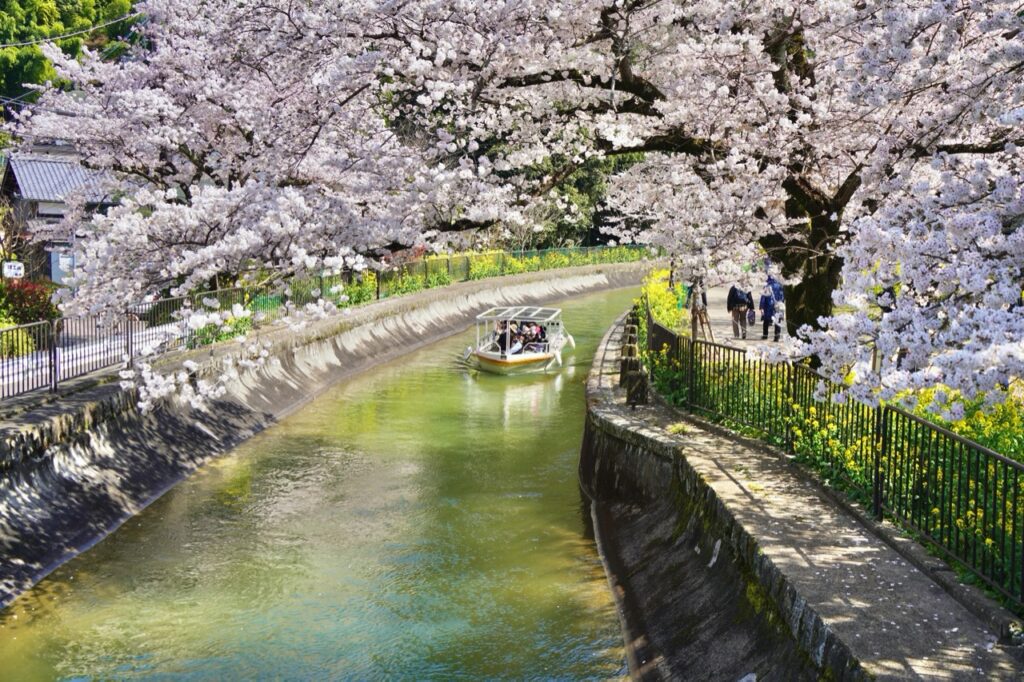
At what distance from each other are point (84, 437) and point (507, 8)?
9.42 metres

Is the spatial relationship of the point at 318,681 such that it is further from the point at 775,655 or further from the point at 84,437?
the point at 84,437

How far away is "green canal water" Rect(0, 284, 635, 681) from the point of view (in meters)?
12.2

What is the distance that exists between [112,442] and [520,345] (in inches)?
680

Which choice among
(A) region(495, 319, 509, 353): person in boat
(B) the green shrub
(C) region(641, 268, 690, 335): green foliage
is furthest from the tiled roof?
(C) region(641, 268, 690, 335): green foliage

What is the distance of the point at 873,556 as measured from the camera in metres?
9.84

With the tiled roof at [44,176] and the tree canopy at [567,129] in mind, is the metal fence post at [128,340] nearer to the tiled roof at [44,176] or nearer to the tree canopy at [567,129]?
the tree canopy at [567,129]

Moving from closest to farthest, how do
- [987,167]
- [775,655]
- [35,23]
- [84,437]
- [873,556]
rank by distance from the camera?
[987,167] → [775,655] → [873,556] → [84,437] → [35,23]

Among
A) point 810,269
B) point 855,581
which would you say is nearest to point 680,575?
point 855,581

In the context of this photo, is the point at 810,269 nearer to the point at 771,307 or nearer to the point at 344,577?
the point at 344,577

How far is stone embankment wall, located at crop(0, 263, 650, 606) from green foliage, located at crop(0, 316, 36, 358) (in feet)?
2.73

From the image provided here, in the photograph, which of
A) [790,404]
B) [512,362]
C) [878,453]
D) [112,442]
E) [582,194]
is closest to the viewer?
[878,453]

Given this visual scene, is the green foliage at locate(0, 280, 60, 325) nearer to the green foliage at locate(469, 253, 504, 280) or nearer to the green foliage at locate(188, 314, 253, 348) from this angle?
the green foliage at locate(188, 314, 253, 348)

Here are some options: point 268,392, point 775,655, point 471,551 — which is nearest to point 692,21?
point 471,551

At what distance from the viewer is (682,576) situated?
40.9 feet
